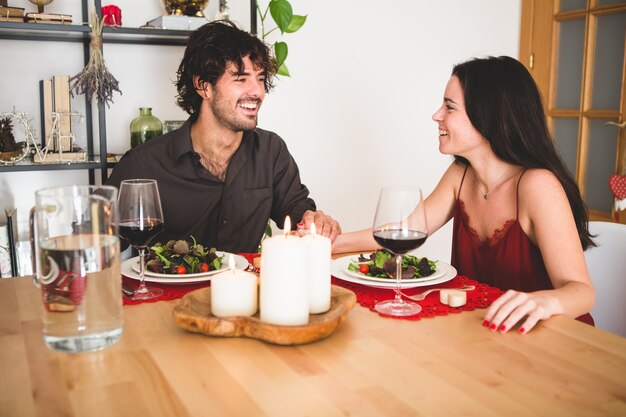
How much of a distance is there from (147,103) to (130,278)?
1669mm

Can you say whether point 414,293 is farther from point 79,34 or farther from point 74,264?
point 79,34

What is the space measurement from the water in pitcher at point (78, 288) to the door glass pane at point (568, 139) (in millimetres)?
2920

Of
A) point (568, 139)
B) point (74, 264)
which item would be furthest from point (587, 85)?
point (74, 264)

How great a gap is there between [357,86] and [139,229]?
2392mm

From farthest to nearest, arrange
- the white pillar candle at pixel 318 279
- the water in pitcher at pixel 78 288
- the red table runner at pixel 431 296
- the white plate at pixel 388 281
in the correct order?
the white plate at pixel 388 281 < the red table runner at pixel 431 296 < the white pillar candle at pixel 318 279 < the water in pitcher at pixel 78 288

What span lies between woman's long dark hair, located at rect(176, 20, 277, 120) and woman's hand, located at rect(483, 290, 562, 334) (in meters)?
1.51

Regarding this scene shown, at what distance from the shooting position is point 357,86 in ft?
11.5

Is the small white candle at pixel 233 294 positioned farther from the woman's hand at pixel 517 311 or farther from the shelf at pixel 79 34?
the shelf at pixel 79 34

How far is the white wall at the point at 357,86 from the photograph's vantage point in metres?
2.96

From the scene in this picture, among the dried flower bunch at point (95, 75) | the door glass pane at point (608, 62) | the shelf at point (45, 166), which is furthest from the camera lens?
the door glass pane at point (608, 62)

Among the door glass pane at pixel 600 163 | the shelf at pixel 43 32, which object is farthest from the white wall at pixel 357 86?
the door glass pane at pixel 600 163

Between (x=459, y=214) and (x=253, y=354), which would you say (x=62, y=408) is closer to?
(x=253, y=354)

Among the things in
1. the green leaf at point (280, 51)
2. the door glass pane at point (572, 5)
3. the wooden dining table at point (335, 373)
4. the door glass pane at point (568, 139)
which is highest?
the door glass pane at point (572, 5)

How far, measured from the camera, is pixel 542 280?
176 centimetres
